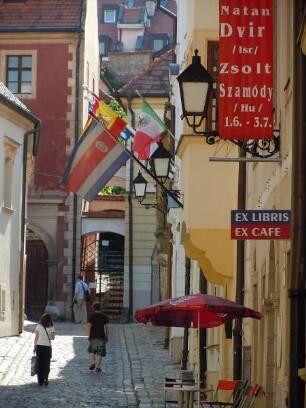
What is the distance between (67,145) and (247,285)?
3106 centimetres

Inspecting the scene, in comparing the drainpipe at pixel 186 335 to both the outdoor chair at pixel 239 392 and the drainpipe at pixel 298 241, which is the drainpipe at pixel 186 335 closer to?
the outdoor chair at pixel 239 392

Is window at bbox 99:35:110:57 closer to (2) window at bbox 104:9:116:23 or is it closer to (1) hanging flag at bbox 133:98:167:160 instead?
(2) window at bbox 104:9:116:23

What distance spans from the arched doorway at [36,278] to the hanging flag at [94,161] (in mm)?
22231

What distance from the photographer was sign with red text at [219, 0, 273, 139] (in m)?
13.9

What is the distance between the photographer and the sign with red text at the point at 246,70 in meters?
13.9

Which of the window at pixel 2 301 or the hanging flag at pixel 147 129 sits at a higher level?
the hanging flag at pixel 147 129

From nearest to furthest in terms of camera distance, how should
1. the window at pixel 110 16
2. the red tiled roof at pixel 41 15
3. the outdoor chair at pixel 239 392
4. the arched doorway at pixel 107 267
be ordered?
the outdoor chair at pixel 239 392, the red tiled roof at pixel 41 15, the arched doorway at pixel 107 267, the window at pixel 110 16

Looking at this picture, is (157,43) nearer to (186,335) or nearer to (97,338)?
(97,338)

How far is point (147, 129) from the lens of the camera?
89.6ft

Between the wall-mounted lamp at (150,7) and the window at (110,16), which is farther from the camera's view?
the window at (110,16)

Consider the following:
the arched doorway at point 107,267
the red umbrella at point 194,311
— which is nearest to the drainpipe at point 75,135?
the arched doorway at point 107,267

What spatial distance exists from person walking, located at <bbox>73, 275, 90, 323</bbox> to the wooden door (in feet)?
11.2

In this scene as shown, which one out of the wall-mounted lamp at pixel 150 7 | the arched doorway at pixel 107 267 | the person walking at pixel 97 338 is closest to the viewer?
the person walking at pixel 97 338

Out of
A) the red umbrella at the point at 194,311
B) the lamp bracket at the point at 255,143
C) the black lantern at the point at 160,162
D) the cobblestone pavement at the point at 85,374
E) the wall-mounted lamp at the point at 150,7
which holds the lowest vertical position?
the cobblestone pavement at the point at 85,374
